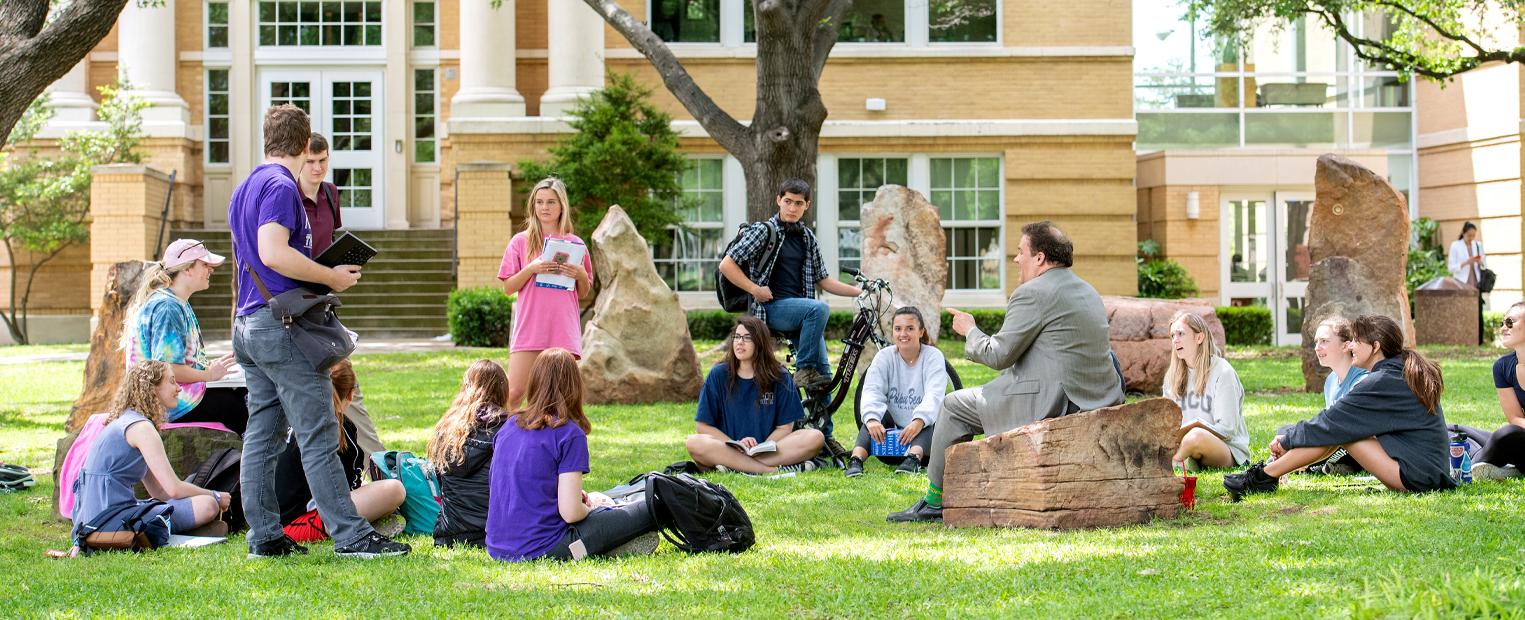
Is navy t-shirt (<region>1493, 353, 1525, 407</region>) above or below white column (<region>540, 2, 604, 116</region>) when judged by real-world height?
below

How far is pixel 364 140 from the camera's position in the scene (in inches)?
997

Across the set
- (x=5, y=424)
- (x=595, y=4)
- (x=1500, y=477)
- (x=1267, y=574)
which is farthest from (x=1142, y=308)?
(x=5, y=424)

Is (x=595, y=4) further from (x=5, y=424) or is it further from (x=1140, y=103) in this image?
(x=1140, y=103)

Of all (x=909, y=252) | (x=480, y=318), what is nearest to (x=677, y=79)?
(x=909, y=252)

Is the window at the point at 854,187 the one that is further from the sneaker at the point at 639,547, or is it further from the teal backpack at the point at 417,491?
the sneaker at the point at 639,547

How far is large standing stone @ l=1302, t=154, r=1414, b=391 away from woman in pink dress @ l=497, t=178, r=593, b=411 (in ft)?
25.2

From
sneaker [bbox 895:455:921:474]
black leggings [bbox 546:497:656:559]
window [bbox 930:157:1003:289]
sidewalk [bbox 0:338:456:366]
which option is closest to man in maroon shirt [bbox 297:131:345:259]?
Answer: black leggings [bbox 546:497:656:559]

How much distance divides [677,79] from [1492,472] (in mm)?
10612

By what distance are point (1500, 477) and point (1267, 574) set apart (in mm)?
3490

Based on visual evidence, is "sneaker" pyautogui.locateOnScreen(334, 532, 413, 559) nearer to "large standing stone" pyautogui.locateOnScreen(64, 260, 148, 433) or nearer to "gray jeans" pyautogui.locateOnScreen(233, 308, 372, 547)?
"gray jeans" pyautogui.locateOnScreen(233, 308, 372, 547)

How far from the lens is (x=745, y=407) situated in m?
9.42

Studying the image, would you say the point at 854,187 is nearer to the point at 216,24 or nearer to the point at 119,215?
the point at 216,24

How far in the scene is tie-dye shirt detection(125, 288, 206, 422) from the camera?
26.2 feet

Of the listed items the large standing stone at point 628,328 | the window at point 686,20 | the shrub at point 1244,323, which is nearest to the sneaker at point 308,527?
the large standing stone at point 628,328
